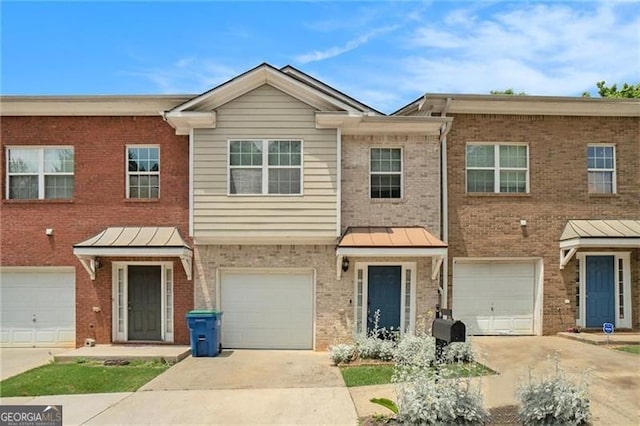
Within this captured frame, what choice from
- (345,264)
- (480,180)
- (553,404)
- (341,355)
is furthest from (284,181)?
(553,404)

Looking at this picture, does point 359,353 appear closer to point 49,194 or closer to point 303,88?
point 303,88

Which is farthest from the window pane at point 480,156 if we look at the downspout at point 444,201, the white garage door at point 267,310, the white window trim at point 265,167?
the white garage door at point 267,310

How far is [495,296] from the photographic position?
47.3ft

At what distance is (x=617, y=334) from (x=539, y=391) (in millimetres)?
8440

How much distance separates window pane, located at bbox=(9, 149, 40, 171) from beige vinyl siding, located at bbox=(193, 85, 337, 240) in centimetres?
486

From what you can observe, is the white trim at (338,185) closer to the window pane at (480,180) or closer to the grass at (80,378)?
the window pane at (480,180)

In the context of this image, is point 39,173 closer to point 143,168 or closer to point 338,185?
point 143,168

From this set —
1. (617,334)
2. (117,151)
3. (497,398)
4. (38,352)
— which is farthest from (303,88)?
(617,334)

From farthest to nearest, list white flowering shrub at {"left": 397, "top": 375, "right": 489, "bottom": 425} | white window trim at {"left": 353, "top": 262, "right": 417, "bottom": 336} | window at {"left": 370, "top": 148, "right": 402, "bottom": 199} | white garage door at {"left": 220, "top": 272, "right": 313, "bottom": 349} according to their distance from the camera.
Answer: window at {"left": 370, "top": 148, "right": 402, "bottom": 199}, white garage door at {"left": 220, "top": 272, "right": 313, "bottom": 349}, white window trim at {"left": 353, "top": 262, "right": 417, "bottom": 336}, white flowering shrub at {"left": 397, "top": 375, "right": 489, "bottom": 425}

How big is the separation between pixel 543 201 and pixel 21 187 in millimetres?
14665

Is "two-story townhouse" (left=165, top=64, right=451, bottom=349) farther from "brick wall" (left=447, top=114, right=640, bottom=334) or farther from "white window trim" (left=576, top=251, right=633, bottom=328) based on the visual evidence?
"white window trim" (left=576, top=251, right=633, bottom=328)

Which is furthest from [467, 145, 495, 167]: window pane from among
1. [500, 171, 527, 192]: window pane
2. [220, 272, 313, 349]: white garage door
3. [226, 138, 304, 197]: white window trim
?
[220, 272, 313, 349]: white garage door

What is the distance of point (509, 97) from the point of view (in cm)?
1403

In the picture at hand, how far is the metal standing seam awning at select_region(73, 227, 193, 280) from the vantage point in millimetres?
12977
